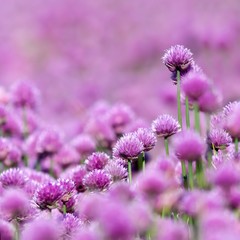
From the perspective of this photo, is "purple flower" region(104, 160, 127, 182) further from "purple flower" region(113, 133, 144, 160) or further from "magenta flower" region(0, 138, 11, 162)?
"magenta flower" region(0, 138, 11, 162)

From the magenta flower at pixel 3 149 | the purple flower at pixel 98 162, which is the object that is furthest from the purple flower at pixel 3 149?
the purple flower at pixel 98 162

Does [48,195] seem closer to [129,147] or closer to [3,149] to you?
[129,147]

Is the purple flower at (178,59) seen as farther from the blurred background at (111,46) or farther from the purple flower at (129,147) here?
the blurred background at (111,46)

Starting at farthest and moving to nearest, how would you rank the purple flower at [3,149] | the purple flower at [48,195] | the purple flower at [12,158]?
the purple flower at [12,158], the purple flower at [3,149], the purple flower at [48,195]

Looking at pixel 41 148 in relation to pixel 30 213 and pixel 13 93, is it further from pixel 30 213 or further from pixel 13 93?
pixel 30 213

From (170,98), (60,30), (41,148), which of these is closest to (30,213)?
(41,148)

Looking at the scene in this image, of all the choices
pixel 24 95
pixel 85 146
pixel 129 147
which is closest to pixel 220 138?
pixel 129 147
